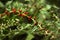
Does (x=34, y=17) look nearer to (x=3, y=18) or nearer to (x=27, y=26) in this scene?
(x=27, y=26)

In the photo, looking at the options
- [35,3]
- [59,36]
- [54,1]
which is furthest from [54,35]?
[54,1]

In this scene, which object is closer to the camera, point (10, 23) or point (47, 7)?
point (10, 23)

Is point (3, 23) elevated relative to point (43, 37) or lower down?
elevated

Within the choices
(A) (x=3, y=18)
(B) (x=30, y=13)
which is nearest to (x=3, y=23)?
(A) (x=3, y=18)

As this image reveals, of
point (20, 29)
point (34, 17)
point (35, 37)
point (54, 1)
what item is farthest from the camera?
point (54, 1)

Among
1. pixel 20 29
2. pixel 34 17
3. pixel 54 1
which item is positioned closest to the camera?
pixel 20 29

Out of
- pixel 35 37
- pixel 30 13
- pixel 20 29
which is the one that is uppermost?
pixel 30 13

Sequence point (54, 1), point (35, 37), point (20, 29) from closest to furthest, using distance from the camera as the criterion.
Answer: point (20, 29)
point (35, 37)
point (54, 1)

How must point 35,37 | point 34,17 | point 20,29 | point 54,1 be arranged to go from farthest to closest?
point 54,1 → point 35,37 → point 34,17 → point 20,29

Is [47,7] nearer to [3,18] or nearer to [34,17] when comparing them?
[34,17]
